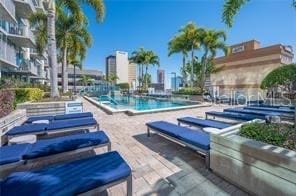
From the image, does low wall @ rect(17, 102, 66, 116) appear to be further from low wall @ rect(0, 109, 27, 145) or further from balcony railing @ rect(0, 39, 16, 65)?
balcony railing @ rect(0, 39, 16, 65)

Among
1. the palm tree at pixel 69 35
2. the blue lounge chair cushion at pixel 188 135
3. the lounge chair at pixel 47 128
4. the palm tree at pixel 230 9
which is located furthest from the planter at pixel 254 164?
the palm tree at pixel 69 35

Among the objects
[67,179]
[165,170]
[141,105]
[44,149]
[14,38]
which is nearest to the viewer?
[67,179]

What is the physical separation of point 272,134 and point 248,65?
38942mm

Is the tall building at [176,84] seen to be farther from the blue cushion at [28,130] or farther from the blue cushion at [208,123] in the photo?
the blue cushion at [28,130]

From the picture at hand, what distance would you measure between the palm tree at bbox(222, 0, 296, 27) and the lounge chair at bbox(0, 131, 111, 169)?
4.30 m

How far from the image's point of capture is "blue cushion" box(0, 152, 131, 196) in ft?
7.36

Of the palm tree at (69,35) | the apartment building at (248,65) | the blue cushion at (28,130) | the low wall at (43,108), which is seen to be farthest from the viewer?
the apartment building at (248,65)

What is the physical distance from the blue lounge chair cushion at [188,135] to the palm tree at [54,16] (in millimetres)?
7962

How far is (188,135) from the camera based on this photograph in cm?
450

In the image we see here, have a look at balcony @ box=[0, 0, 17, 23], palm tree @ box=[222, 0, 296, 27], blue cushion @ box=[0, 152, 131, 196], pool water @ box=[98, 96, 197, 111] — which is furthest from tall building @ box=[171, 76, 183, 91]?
blue cushion @ box=[0, 152, 131, 196]

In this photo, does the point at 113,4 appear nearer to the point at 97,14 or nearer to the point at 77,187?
the point at 97,14

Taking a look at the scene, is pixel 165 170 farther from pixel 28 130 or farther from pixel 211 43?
pixel 211 43

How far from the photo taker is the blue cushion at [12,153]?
10.2 feet

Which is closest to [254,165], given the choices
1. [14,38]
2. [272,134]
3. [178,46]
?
[272,134]
